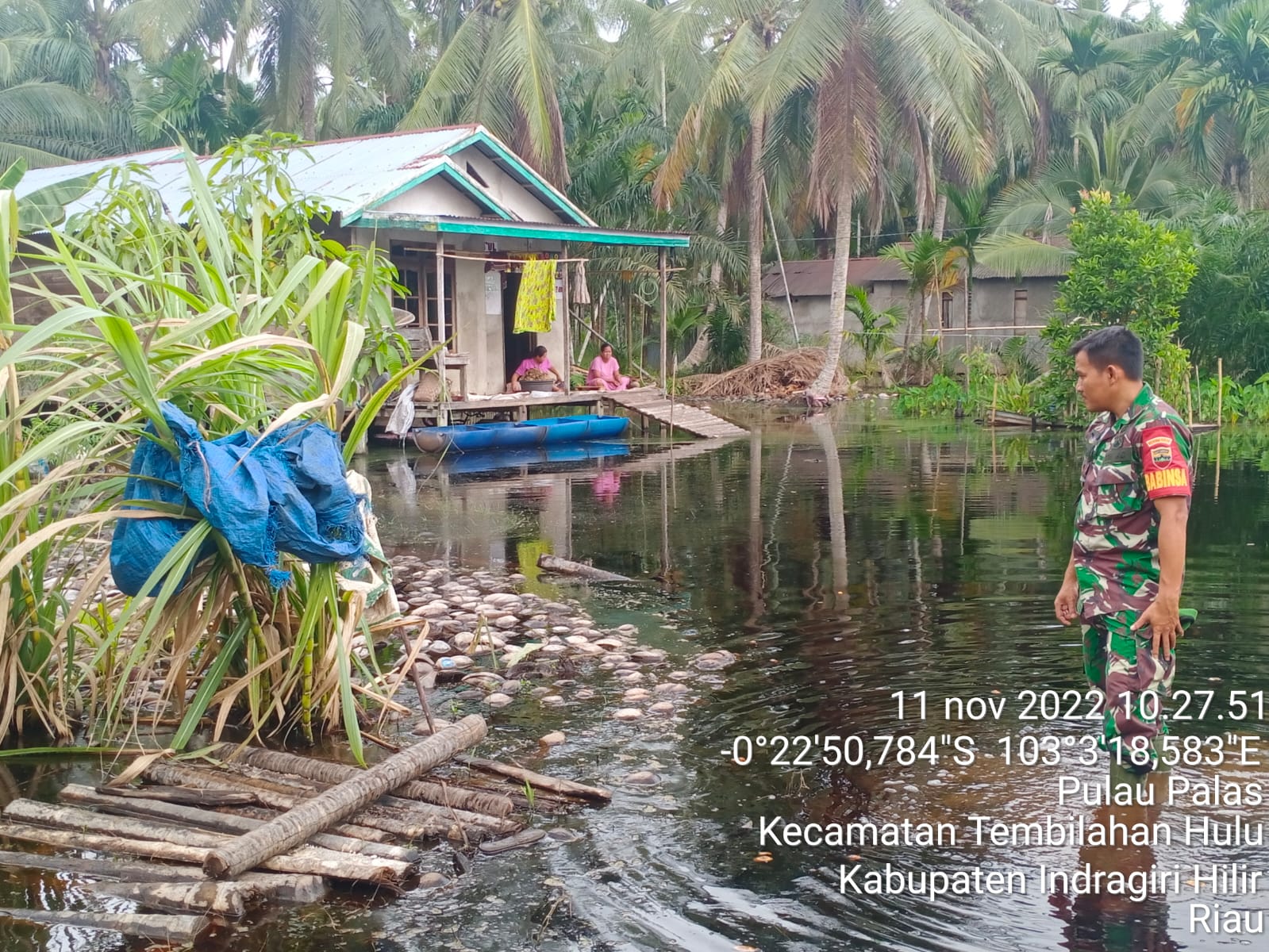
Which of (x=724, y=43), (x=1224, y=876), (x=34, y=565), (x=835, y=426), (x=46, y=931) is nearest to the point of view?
(x=46, y=931)

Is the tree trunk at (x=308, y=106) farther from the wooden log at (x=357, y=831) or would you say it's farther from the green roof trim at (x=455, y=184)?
the wooden log at (x=357, y=831)

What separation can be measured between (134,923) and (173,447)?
154cm

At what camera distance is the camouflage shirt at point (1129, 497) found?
3.95 metres

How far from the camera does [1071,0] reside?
36.9 meters

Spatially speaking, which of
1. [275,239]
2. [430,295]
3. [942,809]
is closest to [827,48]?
[430,295]

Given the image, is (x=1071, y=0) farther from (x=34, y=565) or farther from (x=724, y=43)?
(x=34, y=565)

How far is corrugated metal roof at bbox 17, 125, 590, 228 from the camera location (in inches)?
652

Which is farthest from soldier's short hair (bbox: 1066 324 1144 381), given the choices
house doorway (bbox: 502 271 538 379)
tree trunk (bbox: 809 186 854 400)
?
tree trunk (bbox: 809 186 854 400)

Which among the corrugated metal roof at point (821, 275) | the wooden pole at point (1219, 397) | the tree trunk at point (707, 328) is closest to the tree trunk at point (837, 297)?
the tree trunk at point (707, 328)

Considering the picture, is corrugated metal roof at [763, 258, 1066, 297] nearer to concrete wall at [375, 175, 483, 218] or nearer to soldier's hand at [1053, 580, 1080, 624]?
concrete wall at [375, 175, 483, 218]

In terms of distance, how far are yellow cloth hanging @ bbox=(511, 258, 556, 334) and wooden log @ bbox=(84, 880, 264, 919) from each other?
15.5 meters

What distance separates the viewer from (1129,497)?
4.08 metres

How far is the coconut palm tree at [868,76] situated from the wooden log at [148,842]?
20672 millimetres

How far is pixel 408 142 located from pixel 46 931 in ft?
54.6
